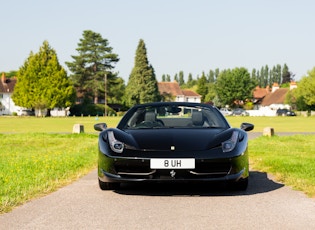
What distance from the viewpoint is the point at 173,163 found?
6.84m

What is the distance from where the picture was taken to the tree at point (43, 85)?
86.2 metres

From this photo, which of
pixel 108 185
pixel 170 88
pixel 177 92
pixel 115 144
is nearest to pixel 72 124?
pixel 108 185

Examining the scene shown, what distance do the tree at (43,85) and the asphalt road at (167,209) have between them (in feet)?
262

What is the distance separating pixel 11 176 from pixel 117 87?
365ft

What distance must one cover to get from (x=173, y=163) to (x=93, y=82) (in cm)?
10132

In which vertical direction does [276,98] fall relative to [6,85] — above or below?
below

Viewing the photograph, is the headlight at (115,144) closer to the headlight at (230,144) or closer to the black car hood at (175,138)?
the black car hood at (175,138)

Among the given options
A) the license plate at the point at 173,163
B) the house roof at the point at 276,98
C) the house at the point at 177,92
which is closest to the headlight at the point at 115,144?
the license plate at the point at 173,163

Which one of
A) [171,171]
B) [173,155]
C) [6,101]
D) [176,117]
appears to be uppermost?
[6,101]

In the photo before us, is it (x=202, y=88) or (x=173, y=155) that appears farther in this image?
(x=202, y=88)

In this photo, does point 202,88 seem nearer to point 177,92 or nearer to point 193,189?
point 177,92

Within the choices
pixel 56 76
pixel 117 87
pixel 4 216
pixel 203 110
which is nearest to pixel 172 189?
pixel 203 110

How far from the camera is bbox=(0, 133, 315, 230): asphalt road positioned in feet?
17.0

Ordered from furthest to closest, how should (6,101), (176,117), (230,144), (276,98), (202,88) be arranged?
(202,88)
(276,98)
(6,101)
(176,117)
(230,144)
